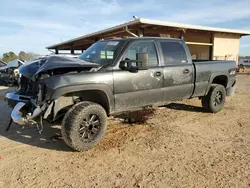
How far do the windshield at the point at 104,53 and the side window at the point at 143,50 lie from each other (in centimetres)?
25

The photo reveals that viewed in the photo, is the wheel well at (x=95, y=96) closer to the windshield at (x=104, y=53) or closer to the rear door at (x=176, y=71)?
the windshield at (x=104, y=53)

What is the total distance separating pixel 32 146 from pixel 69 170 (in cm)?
130

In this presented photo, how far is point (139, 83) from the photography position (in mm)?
4570

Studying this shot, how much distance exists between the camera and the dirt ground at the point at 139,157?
3037mm

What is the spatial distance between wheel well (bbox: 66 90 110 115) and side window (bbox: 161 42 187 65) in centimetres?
170

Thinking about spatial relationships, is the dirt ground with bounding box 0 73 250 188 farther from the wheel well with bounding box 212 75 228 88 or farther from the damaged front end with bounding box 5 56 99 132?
the wheel well with bounding box 212 75 228 88

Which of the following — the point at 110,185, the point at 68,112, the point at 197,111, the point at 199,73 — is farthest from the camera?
the point at 197,111

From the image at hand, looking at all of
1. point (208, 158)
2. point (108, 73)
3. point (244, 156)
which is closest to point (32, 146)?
point (108, 73)

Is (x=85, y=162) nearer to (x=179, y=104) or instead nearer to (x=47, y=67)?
A: (x=47, y=67)

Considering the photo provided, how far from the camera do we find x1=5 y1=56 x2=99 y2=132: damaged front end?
12.3 ft

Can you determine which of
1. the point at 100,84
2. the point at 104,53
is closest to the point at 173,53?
the point at 104,53

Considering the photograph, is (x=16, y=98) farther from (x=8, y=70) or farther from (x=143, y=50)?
(x=8, y=70)

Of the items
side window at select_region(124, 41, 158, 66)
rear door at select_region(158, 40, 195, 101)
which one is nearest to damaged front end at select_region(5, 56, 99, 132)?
side window at select_region(124, 41, 158, 66)

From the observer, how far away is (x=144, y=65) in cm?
441
